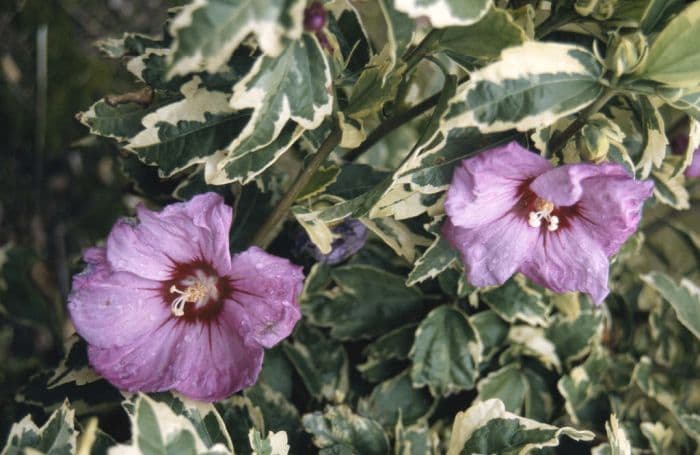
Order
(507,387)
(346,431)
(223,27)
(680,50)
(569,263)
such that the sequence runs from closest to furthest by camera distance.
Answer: (223,27) < (680,50) < (569,263) < (346,431) < (507,387)

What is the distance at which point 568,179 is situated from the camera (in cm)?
63

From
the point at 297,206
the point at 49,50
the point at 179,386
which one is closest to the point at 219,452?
the point at 179,386

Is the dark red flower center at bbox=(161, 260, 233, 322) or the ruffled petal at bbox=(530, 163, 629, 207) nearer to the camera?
the ruffled petal at bbox=(530, 163, 629, 207)

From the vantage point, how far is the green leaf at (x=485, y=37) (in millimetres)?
604

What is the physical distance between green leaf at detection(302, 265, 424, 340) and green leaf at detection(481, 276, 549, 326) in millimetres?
116

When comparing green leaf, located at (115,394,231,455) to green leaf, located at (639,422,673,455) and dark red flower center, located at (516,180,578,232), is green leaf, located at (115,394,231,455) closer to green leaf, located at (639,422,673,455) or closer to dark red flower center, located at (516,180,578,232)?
dark red flower center, located at (516,180,578,232)

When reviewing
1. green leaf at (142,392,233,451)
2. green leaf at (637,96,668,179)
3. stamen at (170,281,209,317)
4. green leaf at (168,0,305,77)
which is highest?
green leaf at (168,0,305,77)

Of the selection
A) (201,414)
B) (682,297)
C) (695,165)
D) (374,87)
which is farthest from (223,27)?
(682,297)

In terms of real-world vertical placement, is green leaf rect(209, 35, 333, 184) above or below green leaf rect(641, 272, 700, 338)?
above

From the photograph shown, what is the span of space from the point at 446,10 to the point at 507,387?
61 cm

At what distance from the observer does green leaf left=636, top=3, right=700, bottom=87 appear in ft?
2.02

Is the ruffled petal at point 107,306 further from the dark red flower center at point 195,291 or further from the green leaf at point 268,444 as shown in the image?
the green leaf at point 268,444

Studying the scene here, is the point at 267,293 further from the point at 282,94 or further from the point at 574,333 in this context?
the point at 574,333

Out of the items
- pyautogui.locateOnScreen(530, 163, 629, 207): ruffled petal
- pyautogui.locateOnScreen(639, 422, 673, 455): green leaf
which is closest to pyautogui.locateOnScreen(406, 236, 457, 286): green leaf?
pyautogui.locateOnScreen(530, 163, 629, 207): ruffled petal
